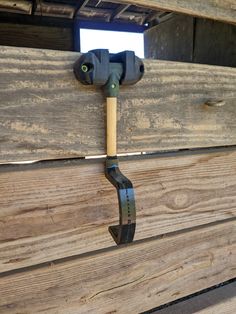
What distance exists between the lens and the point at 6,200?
Result: 1.49ft

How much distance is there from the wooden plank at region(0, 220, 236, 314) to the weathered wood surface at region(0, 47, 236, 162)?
193 millimetres

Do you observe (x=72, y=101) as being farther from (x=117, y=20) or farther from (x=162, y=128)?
(x=117, y=20)

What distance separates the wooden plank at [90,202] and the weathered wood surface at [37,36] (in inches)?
32.9

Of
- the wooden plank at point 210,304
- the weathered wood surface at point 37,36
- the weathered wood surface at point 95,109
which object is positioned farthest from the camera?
the weathered wood surface at point 37,36

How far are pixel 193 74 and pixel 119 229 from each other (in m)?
0.32

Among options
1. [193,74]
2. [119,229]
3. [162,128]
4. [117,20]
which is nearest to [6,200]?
[119,229]

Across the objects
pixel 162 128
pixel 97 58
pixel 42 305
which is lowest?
pixel 42 305

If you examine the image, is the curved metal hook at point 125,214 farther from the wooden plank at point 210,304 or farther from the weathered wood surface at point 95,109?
the wooden plank at point 210,304

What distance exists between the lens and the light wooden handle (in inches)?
19.0

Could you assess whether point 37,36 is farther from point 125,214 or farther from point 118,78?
point 125,214

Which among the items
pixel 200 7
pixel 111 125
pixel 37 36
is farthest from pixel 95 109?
pixel 37 36

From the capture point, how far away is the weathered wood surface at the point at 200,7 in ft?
1.69

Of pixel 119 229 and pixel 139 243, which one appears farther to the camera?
pixel 139 243

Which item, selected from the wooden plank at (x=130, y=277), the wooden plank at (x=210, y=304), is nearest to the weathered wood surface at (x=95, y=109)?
the wooden plank at (x=130, y=277)
